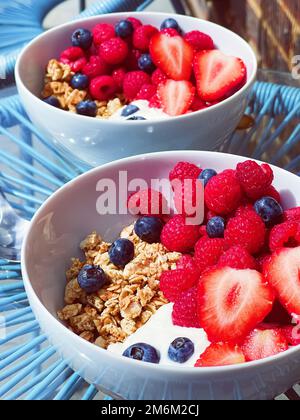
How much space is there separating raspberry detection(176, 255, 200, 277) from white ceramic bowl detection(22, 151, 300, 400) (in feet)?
0.40

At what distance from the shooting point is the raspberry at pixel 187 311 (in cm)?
67

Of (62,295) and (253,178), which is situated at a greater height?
(253,178)

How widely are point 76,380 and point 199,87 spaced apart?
0.46m

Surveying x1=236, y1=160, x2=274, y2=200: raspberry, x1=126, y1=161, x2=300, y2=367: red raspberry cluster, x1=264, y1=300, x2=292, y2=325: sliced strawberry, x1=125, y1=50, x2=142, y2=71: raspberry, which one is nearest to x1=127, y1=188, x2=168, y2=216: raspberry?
x1=126, y1=161, x2=300, y2=367: red raspberry cluster

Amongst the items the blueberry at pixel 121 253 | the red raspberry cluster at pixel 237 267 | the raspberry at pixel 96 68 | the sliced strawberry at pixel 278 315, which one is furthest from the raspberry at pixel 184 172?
the raspberry at pixel 96 68

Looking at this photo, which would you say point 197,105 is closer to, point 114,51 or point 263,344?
point 114,51

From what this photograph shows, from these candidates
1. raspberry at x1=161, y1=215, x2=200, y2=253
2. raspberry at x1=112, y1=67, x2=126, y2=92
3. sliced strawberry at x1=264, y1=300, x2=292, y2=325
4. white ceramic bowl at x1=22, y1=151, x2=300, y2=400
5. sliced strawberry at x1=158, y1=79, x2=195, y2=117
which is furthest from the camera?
raspberry at x1=112, y1=67, x2=126, y2=92

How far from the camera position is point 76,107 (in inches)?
39.4

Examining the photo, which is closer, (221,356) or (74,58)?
(221,356)

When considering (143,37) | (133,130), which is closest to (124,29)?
(143,37)

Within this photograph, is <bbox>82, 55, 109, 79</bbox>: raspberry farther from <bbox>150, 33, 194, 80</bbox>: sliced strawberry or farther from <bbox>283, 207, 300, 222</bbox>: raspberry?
<bbox>283, 207, 300, 222</bbox>: raspberry

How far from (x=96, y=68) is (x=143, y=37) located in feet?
0.29

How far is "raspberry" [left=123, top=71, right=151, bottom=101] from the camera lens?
1004mm

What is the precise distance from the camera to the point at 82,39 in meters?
A: 1.08
